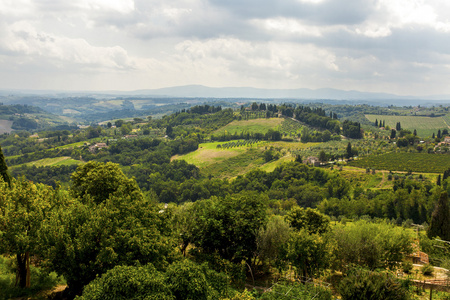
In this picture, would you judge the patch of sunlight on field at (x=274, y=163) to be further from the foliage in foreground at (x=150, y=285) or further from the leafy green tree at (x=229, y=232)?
the foliage in foreground at (x=150, y=285)

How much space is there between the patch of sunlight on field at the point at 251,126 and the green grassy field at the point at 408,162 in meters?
72.0

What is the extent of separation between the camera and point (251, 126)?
566ft

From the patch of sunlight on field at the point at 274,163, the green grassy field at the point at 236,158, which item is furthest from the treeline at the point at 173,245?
the green grassy field at the point at 236,158

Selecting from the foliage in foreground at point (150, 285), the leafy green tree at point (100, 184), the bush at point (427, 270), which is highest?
the leafy green tree at point (100, 184)

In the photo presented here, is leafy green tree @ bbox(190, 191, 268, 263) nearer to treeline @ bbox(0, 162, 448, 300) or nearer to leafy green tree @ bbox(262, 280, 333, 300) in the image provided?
treeline @ bbox(0, 162, 448, 300)

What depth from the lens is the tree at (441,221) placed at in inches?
1229

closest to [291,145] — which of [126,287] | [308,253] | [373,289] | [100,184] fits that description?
[100,184]

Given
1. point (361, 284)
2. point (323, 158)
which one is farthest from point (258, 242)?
point (323, 158)

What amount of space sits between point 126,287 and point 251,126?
530ft

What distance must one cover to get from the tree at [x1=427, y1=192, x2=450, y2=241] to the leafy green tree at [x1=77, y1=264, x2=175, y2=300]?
30427mm

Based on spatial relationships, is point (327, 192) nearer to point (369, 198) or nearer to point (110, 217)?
point (369, 198)

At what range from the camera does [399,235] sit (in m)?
23.8

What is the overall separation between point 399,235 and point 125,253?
20820 mm

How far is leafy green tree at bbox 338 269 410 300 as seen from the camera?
15.5 m
